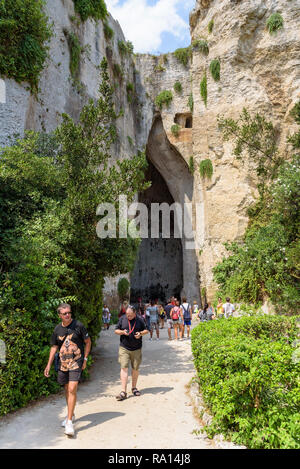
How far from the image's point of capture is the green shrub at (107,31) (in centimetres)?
1933

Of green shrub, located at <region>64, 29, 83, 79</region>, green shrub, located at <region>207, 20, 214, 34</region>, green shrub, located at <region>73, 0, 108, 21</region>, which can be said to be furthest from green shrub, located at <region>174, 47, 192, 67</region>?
green shrub, located at <region>64, 29, 83, 79</region>

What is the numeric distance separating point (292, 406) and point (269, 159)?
550 inches

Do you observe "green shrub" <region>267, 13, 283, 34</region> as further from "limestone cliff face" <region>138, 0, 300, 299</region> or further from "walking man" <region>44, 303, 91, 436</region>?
"walking man" <region>44, 303, 91, 436</region>

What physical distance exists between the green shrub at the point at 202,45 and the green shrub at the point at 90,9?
5270 millimetres

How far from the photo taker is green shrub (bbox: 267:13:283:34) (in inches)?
638

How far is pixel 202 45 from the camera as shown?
19109 mm

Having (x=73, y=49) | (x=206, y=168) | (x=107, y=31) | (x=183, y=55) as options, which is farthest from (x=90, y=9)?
(x=183, y=55)

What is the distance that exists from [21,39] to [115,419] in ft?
34.1

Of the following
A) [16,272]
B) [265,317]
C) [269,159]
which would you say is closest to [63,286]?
[16,272]

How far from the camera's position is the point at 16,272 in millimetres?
5762

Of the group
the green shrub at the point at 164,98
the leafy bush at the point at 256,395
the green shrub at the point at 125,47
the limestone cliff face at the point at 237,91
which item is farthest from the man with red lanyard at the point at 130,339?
the green shrub at the point at 164,98

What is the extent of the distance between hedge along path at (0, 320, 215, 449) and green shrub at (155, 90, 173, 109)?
66.1 ft

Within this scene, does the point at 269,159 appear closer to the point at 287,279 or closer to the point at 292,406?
the point at 287,279

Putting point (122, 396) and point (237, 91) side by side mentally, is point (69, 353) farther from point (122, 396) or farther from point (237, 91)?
point (237, 91)
